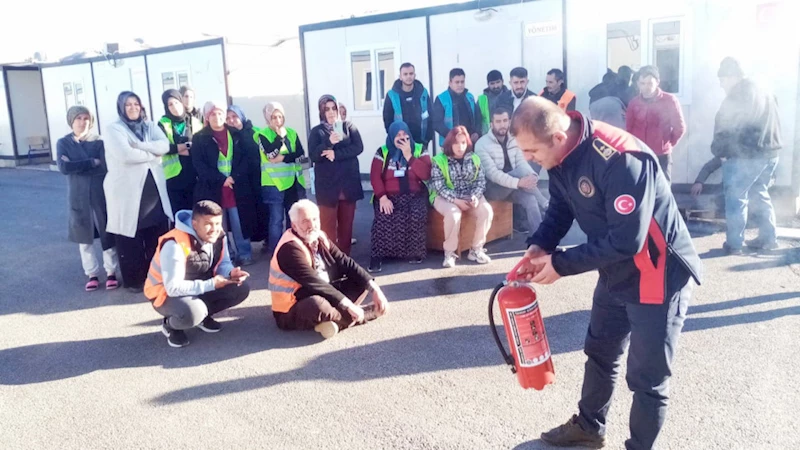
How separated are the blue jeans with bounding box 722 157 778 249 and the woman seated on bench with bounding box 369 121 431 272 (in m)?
2.94

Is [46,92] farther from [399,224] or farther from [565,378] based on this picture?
[565,378]

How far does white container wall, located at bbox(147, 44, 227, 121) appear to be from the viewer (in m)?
13.5

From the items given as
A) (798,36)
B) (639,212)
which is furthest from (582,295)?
(798,36)

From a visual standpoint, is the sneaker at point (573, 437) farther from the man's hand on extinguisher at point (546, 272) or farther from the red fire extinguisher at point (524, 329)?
the man's hand on extinguisher at point (546, 272)

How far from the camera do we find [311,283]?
4648 mm

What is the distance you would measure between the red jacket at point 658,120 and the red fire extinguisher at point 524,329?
173 inches

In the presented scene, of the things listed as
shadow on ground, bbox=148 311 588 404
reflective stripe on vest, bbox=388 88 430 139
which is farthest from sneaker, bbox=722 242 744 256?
reflective stripe on vest, bbox=388 88 430 139

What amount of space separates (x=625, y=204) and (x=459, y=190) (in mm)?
4227

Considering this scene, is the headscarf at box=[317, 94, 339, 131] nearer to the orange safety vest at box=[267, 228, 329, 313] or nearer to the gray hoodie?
the orange safety vest at box=[267, 228, 329, 313]

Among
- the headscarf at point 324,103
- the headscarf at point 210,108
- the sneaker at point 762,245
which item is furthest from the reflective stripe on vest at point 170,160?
the sneaker at point 762,245

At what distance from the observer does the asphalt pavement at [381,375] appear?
3361 mm

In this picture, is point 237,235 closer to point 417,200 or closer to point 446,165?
point 417,200

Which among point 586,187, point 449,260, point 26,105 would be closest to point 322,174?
point 449,260

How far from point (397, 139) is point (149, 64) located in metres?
10.7
